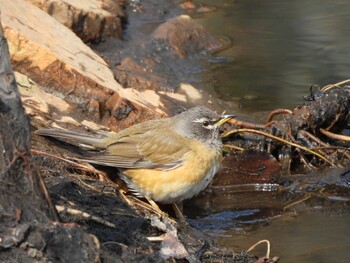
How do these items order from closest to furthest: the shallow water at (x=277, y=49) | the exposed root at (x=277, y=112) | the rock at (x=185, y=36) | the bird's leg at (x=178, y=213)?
the bird's leg at (x=178, y=213), the exposed root at (x=277, y=112), the shallow water at (x=277, y=49), the rock at (x=185, y=36)

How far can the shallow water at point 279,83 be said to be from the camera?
25.4 ft

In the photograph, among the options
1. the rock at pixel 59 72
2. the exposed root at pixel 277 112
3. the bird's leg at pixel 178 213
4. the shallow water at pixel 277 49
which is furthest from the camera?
the shallow water at pixel 277 49

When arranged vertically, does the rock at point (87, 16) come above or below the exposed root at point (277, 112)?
below

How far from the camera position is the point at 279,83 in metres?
12.6

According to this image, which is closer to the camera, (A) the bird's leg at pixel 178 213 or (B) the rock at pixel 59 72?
(A) the bird's leg at pixel 178 213

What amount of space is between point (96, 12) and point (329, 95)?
450cm

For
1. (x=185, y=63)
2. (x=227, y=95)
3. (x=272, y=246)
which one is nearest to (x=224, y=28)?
(x=185, y=63)

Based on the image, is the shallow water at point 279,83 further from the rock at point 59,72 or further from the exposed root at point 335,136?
the rock at point 59,72

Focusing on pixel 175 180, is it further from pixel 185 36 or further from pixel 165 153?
pixel 185 36

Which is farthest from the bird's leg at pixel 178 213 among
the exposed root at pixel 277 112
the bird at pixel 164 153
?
the exposed root at pixel 277 112

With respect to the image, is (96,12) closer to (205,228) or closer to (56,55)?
(56,55)

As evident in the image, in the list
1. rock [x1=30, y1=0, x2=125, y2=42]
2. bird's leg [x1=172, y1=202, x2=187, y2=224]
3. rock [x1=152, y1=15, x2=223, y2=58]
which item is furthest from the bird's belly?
rock [x1=152, y1=15, x2=223, y2=58]

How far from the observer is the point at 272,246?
7.48 m

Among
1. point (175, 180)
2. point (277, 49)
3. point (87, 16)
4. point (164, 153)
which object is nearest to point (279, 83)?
point (277, 49)
